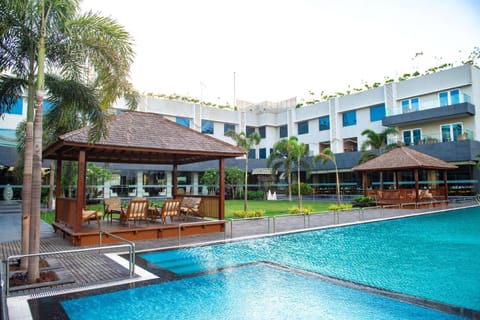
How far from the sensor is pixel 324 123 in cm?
4172

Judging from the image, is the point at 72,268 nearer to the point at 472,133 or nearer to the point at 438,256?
the point at 438,256

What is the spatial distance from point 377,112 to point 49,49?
3398cm

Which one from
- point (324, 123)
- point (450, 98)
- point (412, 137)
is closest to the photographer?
point (450, 98)

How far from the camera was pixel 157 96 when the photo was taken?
39406mm

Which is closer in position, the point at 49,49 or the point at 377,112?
the point at 49,49

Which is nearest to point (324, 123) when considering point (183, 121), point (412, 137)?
point (412, 137)

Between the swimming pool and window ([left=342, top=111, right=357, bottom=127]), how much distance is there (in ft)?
91.1

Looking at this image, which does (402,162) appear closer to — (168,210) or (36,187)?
(168,210)

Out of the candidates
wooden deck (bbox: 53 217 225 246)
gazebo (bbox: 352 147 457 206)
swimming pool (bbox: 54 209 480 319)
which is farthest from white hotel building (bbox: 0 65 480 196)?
swimming pool (bbox: 54 209 480 319)

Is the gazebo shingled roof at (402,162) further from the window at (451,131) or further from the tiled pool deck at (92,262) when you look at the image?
the tiled pool deck at (92,262)

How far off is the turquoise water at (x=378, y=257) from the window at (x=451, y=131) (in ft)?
53.7

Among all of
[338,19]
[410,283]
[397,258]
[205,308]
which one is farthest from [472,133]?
[205,308]

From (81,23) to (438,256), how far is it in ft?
34.9

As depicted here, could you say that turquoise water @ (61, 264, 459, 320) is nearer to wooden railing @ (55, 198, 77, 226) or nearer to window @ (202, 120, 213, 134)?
wooden railing @ (55, 198, 77, 226)
